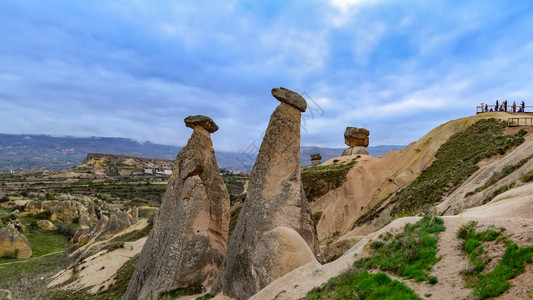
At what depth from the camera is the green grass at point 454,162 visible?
2280cm

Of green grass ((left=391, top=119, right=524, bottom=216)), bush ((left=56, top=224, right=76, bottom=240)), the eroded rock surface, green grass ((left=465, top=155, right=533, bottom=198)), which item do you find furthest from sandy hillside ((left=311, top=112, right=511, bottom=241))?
bush ((left=56, top=224, right=76, bottom=240))

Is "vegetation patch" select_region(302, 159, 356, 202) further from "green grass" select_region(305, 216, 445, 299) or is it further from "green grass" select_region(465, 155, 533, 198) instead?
"green grass" select_region(305, 216, 445, 299)

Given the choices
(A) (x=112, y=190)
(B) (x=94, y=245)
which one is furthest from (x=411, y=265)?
(A) (x=112, y=190)

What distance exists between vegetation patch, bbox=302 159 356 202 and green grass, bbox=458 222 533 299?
29.4 m

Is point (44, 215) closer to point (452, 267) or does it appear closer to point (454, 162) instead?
point (454, 162)

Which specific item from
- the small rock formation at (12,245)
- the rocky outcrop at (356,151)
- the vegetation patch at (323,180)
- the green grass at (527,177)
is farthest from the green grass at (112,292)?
the rocky outcrop at (356,151)

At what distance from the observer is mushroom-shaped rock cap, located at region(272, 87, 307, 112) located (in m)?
14.9

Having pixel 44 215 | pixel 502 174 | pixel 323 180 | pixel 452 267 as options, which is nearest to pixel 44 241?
pixel 44 215

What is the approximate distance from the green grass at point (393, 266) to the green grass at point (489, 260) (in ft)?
2.57

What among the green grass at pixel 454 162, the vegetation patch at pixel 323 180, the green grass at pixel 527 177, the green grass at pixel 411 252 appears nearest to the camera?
the green grass at pixel 411 252

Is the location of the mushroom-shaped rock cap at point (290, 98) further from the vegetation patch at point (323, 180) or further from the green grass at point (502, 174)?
the vegetation patch at point (323, 180)

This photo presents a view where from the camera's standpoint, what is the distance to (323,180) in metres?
38.5

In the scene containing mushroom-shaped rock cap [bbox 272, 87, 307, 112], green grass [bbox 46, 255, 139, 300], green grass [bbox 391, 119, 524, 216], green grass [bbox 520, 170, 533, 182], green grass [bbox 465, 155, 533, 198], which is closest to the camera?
green grass [bbox 520, 170, 533, 182]

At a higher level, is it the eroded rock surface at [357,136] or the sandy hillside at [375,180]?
the eroded rock surface at [357,136]
